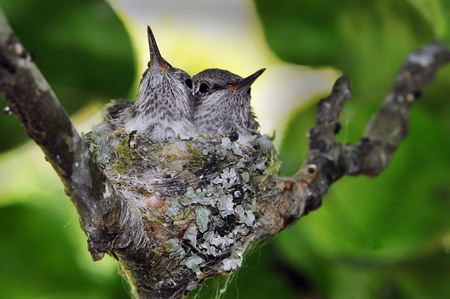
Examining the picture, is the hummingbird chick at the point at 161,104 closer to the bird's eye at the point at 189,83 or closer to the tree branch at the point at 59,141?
the bird's eye at the point at 189,83

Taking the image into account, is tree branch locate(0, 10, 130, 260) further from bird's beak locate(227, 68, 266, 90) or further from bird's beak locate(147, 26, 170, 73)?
bird's beak locate(227, 68, 266, 90)

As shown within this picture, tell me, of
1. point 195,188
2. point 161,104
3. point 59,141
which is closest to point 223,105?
point 161,104

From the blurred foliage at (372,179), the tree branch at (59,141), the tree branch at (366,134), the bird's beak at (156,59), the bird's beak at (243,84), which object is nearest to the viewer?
the tree branch at (59,141)

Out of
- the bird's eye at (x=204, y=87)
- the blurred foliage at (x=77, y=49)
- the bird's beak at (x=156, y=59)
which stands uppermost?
the blurred foliage at (x=77, y=49)

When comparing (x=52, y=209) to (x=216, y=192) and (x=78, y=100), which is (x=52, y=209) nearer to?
(x=78, y=100)

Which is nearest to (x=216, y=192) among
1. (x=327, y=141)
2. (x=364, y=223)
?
(x=327, y=141)

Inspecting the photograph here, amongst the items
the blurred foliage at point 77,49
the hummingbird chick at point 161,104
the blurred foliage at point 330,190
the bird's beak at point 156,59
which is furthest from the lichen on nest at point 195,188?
the blurred foliage at point 77,49
